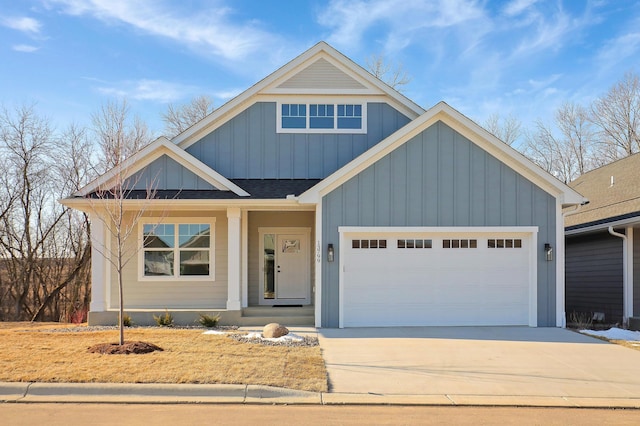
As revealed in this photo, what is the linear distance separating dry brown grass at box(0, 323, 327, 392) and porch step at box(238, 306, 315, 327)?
7.24ft

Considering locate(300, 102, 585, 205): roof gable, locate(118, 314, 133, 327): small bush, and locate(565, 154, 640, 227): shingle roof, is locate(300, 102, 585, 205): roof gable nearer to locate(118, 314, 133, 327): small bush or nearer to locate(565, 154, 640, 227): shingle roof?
locate(565, 154, 640, 227): shingle roof

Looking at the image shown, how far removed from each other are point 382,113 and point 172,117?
21.7m

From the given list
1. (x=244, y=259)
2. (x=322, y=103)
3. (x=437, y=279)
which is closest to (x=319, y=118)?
(x=322, y=103)

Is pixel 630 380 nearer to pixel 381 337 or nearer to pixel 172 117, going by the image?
pixel 381 337

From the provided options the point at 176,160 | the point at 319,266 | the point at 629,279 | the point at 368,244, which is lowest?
the point at 629,279

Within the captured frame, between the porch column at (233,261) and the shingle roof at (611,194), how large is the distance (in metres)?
10.2

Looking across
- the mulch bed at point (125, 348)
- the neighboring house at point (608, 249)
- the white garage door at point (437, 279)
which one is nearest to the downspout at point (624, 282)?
the neighboring house at point (608, 249)

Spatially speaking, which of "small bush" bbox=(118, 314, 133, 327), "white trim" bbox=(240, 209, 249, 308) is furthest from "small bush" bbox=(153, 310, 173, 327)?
"white trim" bbox=(240, 209, 249, 308)

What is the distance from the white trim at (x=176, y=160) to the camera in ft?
43.9

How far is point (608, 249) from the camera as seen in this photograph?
1567 cm

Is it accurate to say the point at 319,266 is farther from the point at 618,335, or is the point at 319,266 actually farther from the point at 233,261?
the point at 618,335

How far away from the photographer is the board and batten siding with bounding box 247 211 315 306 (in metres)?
15.5

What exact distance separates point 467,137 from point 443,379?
6.72m

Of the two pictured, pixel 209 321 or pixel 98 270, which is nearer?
pixel 209 321
